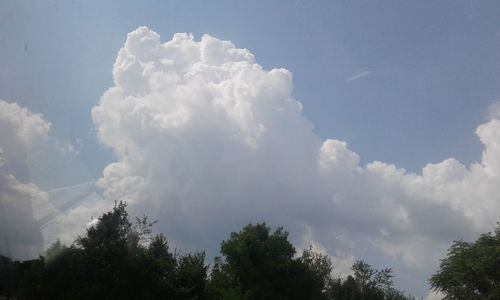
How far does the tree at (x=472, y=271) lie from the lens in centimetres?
4641

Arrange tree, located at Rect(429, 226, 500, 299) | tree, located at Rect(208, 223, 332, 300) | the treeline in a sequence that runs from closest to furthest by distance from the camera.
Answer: the treeline < tree, located at Rect(429, 226, 500, 299) < tree, located at Rect(208, 223, 332, 300)

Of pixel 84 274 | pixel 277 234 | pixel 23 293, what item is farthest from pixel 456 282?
pixel 23 293

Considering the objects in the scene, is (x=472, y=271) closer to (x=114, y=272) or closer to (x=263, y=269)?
(x=263, y=269)

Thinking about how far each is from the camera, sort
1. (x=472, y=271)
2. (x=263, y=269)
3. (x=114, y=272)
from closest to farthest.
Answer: (x=114, y=272), (x=472, y=271), (x=263, y=269)

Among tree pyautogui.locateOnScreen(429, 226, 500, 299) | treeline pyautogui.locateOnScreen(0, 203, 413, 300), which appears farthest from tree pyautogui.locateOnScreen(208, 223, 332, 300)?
tree pyautogui.locateOnScreen(429, 226, 500, 299)

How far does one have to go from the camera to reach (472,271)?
159ft

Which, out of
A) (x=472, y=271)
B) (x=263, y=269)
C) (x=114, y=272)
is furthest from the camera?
(x=263, y=269)

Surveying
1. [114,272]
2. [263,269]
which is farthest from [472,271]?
[114,272]

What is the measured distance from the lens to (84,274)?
35.4m

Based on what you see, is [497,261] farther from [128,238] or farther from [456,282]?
[128,238]

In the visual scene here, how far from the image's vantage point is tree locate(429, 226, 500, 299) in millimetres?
46406

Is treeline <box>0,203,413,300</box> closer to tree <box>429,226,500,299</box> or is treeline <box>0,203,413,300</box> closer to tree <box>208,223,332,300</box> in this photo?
tree <box>208,223,332,300</box>

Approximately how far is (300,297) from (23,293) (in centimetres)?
3789

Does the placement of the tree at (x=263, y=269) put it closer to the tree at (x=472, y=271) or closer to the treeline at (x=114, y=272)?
the treeline at (x=114, y=272)
